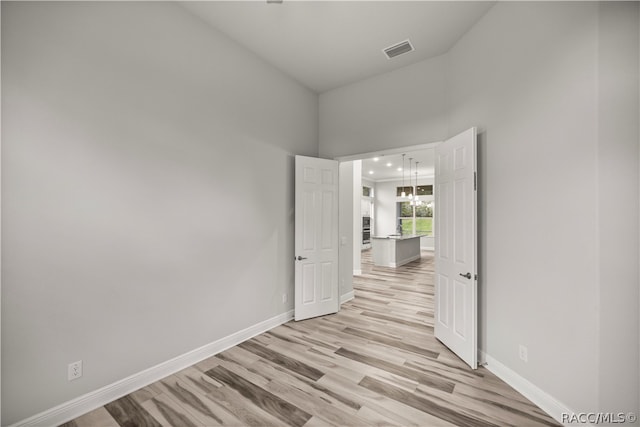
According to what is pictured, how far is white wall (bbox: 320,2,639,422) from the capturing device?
1622 millimetres

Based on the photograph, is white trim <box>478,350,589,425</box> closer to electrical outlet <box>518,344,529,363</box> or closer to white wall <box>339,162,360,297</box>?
electrical outlet <box>518,344,529,363</box>

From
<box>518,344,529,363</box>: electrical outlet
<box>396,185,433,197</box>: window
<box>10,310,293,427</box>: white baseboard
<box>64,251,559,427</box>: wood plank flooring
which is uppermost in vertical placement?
<box>396,185,433,197</box>: window

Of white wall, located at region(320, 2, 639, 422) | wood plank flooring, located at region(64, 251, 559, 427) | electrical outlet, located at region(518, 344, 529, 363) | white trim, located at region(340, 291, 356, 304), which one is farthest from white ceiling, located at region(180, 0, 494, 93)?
white trim, located at region(340, 291, 356, 304)

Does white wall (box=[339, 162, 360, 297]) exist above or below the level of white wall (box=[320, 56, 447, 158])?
below

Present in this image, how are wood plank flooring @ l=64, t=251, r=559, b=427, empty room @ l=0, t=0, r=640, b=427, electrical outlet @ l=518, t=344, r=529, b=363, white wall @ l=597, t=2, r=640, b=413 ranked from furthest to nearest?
electrical outlet @ l=518, t=344, r=529, b=363 < wood plank flooring @ l=64, t=251, r=559, b=427 < empty room @ l=0, t=0, r=640, b=427 < white wall @ l=597, t=2, r=640, b=413

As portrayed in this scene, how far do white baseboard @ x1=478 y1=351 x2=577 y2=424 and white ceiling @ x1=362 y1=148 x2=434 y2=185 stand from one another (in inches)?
219

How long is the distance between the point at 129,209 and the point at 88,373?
130cm

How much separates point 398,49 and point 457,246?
2519 mm

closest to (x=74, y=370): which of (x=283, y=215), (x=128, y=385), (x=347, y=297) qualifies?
(x=128, y=385)

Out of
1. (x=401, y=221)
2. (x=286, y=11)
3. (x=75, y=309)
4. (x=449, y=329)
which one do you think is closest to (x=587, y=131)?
(x=449, y=329)

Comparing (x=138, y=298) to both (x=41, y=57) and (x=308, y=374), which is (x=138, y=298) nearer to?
(x=308, y=374)

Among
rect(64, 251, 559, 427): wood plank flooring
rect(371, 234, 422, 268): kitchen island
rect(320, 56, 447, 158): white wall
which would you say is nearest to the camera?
rect(64, 251, 559, 427): wood plank flooring

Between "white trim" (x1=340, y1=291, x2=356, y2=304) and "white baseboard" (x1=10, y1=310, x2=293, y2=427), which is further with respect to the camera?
"white trim" (x1=340, y1=291, x2=356, y2=304)

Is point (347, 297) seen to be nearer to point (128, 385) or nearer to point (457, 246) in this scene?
point (457, 246)
